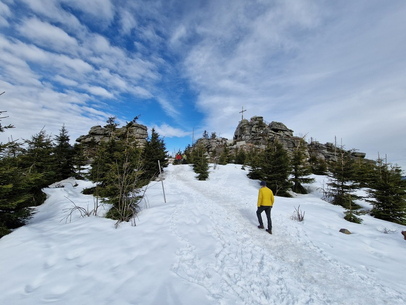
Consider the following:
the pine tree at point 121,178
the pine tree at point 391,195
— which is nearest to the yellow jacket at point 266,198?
the pine tree at point 121,178

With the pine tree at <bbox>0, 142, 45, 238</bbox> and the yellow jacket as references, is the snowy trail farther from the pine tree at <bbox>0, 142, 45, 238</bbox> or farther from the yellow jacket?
the pine tree at <bbox>0, 142, 45, 238</bbox>

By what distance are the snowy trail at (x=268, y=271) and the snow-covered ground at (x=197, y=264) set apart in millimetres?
21

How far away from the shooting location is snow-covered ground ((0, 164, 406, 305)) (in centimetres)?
295

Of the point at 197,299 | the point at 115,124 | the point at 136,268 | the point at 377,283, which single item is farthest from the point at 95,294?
the point at 115,124

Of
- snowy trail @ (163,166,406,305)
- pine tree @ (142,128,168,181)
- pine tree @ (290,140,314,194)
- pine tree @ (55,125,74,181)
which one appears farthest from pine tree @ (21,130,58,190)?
pine tree @ (290,140,314,194)

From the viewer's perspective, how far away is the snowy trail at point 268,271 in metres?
3.14

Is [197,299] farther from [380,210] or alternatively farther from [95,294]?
[380,210]

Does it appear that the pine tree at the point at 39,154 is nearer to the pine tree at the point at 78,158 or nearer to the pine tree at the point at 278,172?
the pine tree at the point at 78,158

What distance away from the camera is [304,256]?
15.1 feet

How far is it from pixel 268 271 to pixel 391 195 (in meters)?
12.1

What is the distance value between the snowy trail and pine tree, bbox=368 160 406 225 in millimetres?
8957

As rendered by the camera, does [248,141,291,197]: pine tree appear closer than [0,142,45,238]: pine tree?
No

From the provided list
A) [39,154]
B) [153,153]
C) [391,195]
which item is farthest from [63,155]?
[391,195]

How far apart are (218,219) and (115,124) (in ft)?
30.3
